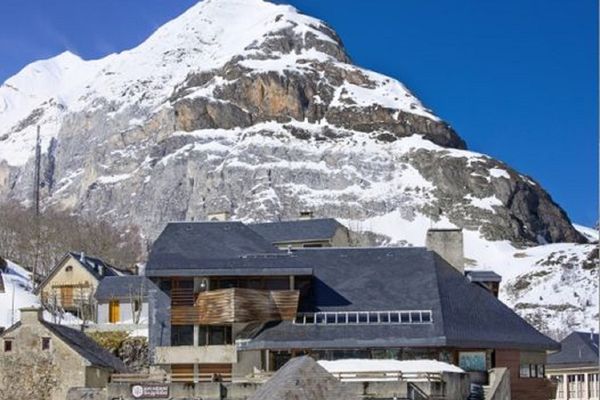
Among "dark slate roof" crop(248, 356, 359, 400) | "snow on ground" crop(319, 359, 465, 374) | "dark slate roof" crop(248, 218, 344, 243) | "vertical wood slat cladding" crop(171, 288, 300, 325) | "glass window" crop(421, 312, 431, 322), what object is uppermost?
"dark slate roof" crop(248, 218, 344, 243)

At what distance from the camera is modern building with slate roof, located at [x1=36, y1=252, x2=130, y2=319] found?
76.8 meters

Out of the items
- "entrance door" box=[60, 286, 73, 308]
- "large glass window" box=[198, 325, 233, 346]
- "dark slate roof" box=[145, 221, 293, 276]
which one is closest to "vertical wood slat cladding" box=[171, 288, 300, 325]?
"large glass window" box=[198, 325, 233, 346]

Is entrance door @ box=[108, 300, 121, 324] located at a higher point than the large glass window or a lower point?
higher

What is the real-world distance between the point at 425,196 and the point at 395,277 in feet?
483

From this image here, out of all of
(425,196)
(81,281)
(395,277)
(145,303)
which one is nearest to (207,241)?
→ (395,277)

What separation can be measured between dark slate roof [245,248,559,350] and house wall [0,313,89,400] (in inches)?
224

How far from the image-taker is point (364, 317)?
1564 inches

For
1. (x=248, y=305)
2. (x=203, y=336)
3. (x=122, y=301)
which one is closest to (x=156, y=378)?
(x=248, y=305)

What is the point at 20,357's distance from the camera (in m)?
40.9

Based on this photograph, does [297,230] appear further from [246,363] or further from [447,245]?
[246,363]

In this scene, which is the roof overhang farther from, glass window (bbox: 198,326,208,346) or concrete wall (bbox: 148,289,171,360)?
glass window (bbox: 198,326,208,346)

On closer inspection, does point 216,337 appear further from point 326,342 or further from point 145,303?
point 145,303

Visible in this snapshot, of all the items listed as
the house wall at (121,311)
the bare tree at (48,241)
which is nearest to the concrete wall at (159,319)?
the house wall at (121,311)

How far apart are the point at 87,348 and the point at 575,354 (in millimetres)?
26241
